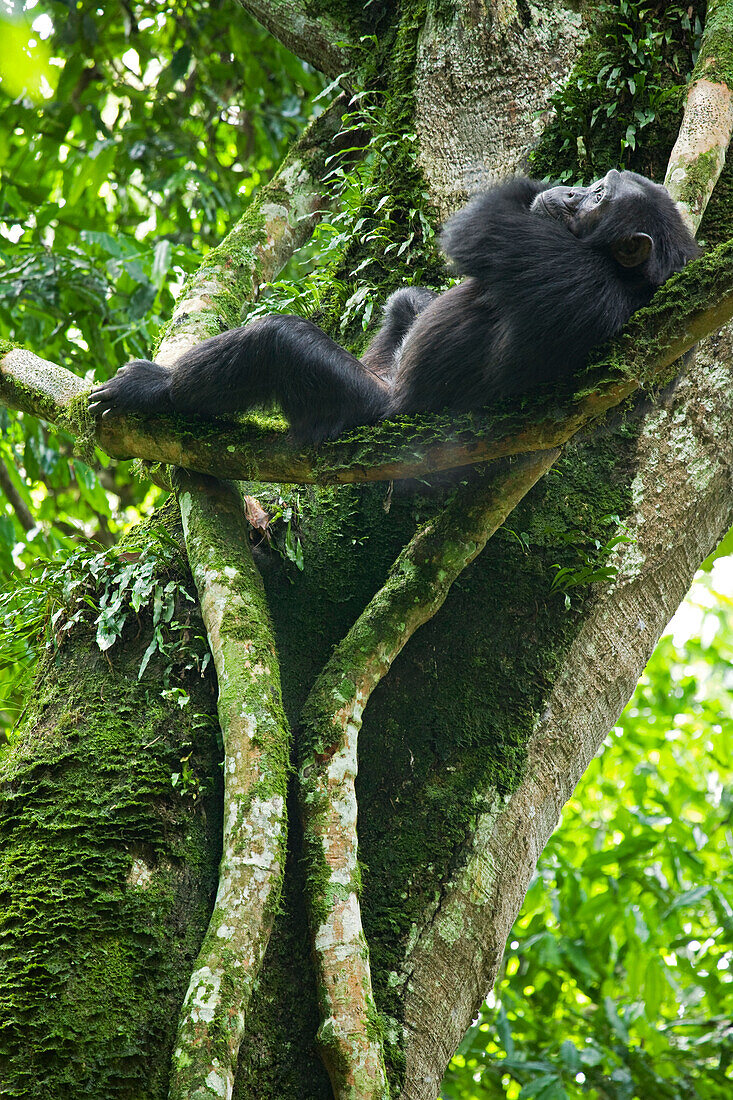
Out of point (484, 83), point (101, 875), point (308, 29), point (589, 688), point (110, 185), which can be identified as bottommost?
point (101, 875)

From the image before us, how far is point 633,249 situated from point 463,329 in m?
0.63

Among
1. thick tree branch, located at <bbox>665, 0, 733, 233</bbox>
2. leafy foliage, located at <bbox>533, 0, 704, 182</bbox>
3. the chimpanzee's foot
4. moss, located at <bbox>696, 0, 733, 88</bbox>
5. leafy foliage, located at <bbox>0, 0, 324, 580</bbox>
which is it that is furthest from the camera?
leafy foliage, located at <bbox>0, 0, 324, 580</bbox>

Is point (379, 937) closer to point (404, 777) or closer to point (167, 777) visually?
point (404, 777)

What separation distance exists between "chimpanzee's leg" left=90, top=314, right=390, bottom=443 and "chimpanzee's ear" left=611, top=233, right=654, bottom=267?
3.24 ft

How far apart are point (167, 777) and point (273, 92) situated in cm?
711

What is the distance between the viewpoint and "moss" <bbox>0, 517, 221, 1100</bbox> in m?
2.06

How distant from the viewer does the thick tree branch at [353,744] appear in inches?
87.7

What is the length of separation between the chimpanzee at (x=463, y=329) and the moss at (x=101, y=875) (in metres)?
0.91

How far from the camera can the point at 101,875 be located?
2352 mm

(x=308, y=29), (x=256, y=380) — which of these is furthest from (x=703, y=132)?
(x=308, y=29)

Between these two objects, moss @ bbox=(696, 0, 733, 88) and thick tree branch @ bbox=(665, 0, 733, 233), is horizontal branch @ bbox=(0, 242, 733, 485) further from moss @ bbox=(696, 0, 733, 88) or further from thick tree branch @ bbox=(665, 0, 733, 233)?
moss @ bbox=(696, 0, 733, 88)

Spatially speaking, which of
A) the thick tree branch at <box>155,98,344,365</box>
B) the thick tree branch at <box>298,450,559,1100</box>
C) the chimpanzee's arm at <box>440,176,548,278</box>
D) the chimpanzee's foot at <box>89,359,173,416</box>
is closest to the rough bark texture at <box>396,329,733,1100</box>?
the thick tree branch at <box>298,450,559,1100</box>

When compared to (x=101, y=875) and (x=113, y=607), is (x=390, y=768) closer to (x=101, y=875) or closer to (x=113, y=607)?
(x=101, y=875)

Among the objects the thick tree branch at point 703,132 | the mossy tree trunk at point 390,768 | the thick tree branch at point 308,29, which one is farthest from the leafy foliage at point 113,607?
the thick tree branch at point 308,29
